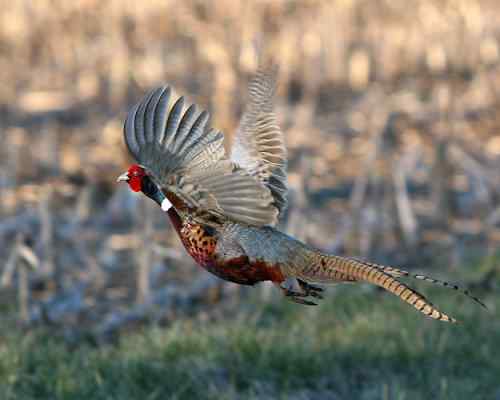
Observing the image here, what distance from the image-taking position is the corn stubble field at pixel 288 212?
5262mm

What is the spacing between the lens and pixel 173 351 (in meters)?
5.30

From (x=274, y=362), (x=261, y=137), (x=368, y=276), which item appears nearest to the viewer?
(x=368, y=276)

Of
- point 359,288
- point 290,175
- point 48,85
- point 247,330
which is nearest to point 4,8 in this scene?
point 48,85

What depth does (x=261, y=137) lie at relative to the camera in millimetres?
4094

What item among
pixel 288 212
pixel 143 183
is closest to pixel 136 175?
pixel 143 183

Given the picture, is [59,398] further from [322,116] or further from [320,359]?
[322,116]

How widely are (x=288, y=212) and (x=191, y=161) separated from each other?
219 inches

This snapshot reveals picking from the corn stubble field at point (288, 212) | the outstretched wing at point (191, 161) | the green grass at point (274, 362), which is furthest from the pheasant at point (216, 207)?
the green grass at point (274, 362)

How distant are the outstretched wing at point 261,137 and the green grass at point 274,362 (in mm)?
1253

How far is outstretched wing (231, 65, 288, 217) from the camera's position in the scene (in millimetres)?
4027

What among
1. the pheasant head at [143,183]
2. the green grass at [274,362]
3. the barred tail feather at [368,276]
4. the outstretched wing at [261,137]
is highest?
the outstretched wing at [261,137]

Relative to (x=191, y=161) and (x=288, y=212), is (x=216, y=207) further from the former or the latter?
(x=288, y=212)

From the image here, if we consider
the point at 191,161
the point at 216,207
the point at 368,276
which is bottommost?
the point at 368,276

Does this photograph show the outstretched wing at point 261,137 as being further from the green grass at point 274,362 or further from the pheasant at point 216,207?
the green grass at point 274,362
